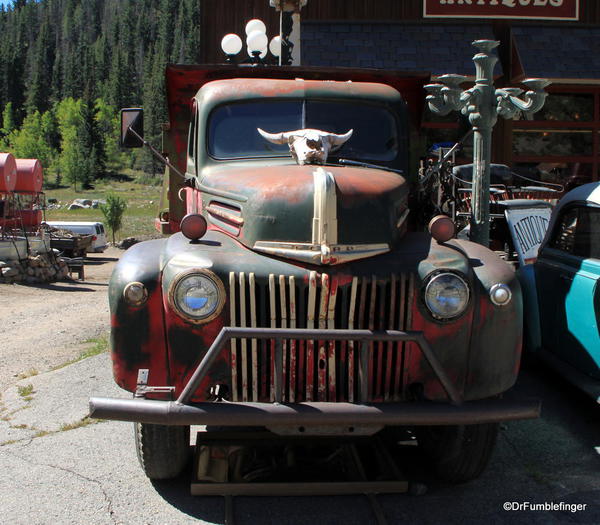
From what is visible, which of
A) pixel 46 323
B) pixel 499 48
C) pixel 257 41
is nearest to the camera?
pixel 257 41

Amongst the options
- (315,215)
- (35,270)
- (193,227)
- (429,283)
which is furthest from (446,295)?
(35,270)

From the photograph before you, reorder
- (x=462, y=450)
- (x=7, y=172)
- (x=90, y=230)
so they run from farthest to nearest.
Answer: (x=90, y=230), (x=7, y=172), (x=462, y=450)

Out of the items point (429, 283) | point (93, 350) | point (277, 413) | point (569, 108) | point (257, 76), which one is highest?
point (569, 108)

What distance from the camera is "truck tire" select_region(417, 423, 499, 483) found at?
3971mm

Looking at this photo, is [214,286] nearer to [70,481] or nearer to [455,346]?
[455,346]

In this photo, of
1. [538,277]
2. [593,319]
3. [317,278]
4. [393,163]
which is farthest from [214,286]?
[538,277]

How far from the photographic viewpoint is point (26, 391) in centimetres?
598

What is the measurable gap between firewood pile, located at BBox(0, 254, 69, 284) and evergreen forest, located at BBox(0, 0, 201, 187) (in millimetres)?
Answer: 71610

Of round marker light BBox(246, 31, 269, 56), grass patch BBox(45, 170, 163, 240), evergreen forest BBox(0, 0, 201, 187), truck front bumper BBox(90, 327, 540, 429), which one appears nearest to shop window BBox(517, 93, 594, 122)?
round marker light BBox(246, 31, 269, 56)

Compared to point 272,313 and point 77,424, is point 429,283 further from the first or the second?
point 77,424

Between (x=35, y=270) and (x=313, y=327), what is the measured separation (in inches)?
642

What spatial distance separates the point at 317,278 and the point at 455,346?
81 centimetres

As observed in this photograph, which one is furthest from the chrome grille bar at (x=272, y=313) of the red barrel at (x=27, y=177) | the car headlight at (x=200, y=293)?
the red barrel at (x=27, y=177)

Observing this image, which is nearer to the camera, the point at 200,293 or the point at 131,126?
the point at 200,293
